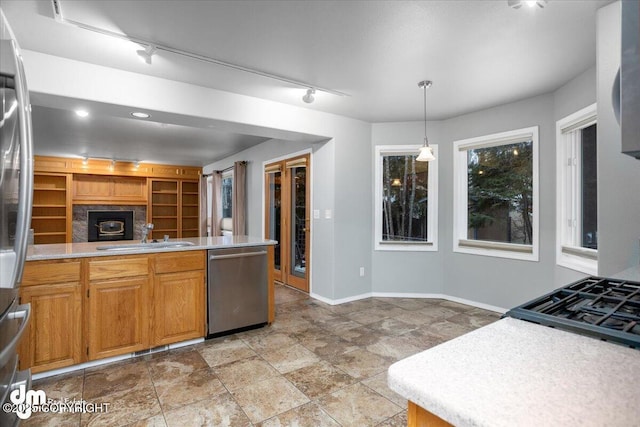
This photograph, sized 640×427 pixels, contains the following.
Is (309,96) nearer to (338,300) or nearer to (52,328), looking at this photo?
(338,300)

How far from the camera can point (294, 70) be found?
2988mm

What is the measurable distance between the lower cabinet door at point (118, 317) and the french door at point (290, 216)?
2.41m

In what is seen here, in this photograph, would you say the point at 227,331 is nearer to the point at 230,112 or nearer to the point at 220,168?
the point at 230,112

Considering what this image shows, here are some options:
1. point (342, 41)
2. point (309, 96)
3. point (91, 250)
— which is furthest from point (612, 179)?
point (91, 250)

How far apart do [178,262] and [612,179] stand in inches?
129

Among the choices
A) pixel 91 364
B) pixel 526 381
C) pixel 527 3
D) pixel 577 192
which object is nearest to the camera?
pixel 526 381

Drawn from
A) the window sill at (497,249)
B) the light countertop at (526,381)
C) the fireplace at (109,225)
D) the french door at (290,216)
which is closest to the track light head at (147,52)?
the french door at (290,216)

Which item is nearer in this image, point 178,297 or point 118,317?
point 118,317

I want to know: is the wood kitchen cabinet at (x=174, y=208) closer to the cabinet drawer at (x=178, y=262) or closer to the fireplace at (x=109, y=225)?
the fireplace at (x=109, y=225)

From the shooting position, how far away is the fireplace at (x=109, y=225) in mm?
7785

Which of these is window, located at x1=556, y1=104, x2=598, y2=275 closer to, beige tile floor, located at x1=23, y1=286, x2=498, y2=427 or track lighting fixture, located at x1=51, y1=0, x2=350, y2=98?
beige tile floor, located at x1=23, y1=286, x2=498, y2=427

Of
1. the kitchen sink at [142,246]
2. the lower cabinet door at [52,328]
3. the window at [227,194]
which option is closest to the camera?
the lower cabinet door at [52,328]

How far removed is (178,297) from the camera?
9.88 feet

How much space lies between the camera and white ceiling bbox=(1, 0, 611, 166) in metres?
2.09
